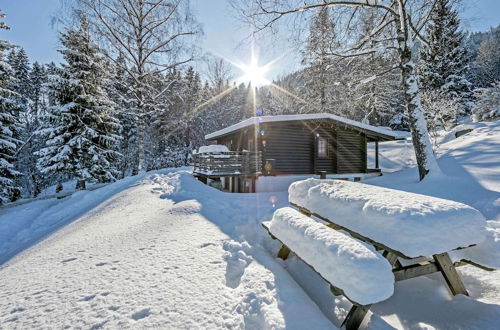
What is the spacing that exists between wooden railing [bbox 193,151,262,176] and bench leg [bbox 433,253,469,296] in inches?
342

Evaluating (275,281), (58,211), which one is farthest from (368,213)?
(58,211)

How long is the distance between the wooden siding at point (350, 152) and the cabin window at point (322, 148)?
0.89 metres

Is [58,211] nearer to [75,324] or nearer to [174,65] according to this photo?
[75,324]

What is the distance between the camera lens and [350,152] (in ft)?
47.5

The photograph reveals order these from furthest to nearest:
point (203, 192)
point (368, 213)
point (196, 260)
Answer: point (203, 192), point (196, 260), point (368, 213)

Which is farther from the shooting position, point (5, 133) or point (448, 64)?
point (448, 64)

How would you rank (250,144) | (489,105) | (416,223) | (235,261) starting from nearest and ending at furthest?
1. (416,223)
2. (235,261)
3. (250,144)
4. (489,105)

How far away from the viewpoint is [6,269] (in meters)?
3.46

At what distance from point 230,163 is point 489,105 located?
2153cm

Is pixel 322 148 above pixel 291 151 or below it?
above

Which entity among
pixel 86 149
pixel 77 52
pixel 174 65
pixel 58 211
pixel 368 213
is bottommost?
pixel 58 211

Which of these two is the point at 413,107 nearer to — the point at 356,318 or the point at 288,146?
the point at 288,146

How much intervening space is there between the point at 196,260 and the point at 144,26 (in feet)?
45.5

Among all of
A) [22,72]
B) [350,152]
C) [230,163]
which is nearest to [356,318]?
[230,163]
